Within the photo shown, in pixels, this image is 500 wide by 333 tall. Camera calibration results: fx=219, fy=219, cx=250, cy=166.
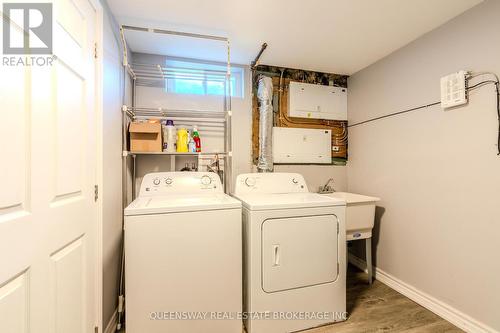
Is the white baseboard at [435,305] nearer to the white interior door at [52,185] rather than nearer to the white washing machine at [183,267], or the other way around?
the white washing machine at [183,267]

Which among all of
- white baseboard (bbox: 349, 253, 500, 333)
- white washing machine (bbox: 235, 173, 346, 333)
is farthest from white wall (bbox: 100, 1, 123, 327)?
white baseboard (bbox: 349, 253, 500, 333)

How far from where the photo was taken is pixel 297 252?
5.19ft

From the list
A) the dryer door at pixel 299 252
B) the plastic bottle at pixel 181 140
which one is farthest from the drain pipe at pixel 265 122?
the dryer door at pixel 299 252

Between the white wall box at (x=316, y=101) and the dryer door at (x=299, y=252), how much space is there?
142 cm

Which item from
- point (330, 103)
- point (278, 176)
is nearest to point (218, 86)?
point (278, 176)

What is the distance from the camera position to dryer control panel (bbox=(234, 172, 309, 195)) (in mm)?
2012

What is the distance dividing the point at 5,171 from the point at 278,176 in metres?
1.76

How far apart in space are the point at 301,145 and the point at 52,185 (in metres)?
2.25

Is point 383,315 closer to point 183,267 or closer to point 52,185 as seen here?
point 183,267

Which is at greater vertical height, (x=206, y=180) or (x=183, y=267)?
(x=206, y=180)

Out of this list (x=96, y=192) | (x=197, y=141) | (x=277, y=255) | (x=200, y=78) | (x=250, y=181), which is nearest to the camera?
(x=96, y=192)

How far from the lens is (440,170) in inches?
69.7

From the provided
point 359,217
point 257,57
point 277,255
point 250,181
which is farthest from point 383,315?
point 257,57

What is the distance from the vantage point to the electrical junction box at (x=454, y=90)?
1.59 metres
